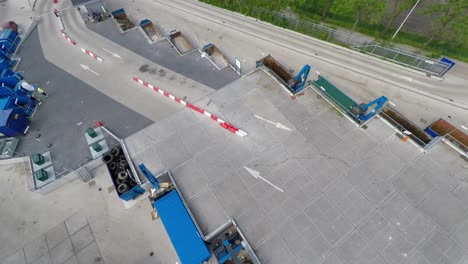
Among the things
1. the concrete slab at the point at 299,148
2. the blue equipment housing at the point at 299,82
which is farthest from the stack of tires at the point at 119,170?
the blue equipment housing at the point at 299,82

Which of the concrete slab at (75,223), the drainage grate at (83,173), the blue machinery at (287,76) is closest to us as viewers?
the concrete slab at (75,223)

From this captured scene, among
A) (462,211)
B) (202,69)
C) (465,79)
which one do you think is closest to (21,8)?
(202,69)

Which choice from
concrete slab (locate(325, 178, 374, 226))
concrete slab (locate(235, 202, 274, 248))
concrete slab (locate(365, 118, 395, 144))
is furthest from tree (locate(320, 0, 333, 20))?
concrete slab (locate(235, 202, 274, 248))

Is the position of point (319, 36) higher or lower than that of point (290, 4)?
lower

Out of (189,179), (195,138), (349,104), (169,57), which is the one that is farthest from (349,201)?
A: (169,57)

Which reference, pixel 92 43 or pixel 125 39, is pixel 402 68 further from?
pixel 92 43

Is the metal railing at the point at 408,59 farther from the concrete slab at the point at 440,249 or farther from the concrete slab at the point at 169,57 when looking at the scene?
the concrete slab at the point at 440,249
